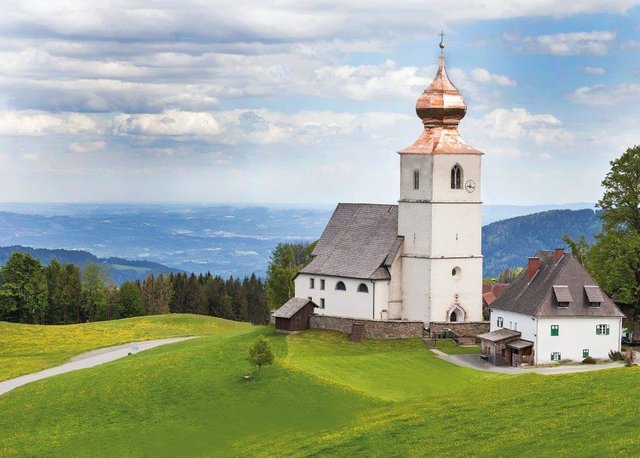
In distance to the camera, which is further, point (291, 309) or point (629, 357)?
point (291, 309)

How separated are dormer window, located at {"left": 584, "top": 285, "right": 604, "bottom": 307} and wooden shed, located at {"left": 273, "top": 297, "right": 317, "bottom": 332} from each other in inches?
746

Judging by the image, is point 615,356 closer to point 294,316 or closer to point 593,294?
point 593,294

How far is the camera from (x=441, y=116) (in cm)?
7294

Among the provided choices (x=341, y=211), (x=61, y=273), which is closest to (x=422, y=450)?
(x=341, y=211)

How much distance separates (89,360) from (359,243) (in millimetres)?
22675

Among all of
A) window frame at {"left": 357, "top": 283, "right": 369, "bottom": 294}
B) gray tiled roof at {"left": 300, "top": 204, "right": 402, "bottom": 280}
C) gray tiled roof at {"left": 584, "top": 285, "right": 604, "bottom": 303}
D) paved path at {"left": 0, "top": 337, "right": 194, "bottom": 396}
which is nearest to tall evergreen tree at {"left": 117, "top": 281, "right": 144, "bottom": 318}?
paved path at {"left": 0, "top": 337, "right": 194, "bottom": 396}

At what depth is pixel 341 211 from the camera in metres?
81.3

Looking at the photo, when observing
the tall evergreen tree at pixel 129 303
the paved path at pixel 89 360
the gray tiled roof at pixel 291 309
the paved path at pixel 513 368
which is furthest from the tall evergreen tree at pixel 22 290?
the paved path at pixel 513 368

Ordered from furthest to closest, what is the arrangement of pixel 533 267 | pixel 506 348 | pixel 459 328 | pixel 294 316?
pixel 294 316 < pixel 459 328 < pixel 533 267 < pixel 506 348

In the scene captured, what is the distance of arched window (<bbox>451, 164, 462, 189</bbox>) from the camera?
72375 millimetres

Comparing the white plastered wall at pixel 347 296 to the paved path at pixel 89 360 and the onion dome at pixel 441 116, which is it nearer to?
the onion dome at pixel 441 116

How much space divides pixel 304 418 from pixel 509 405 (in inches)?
409

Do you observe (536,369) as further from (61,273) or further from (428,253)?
(61,273)

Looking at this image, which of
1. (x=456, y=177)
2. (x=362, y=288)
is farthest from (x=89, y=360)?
(x=456, y=177)
